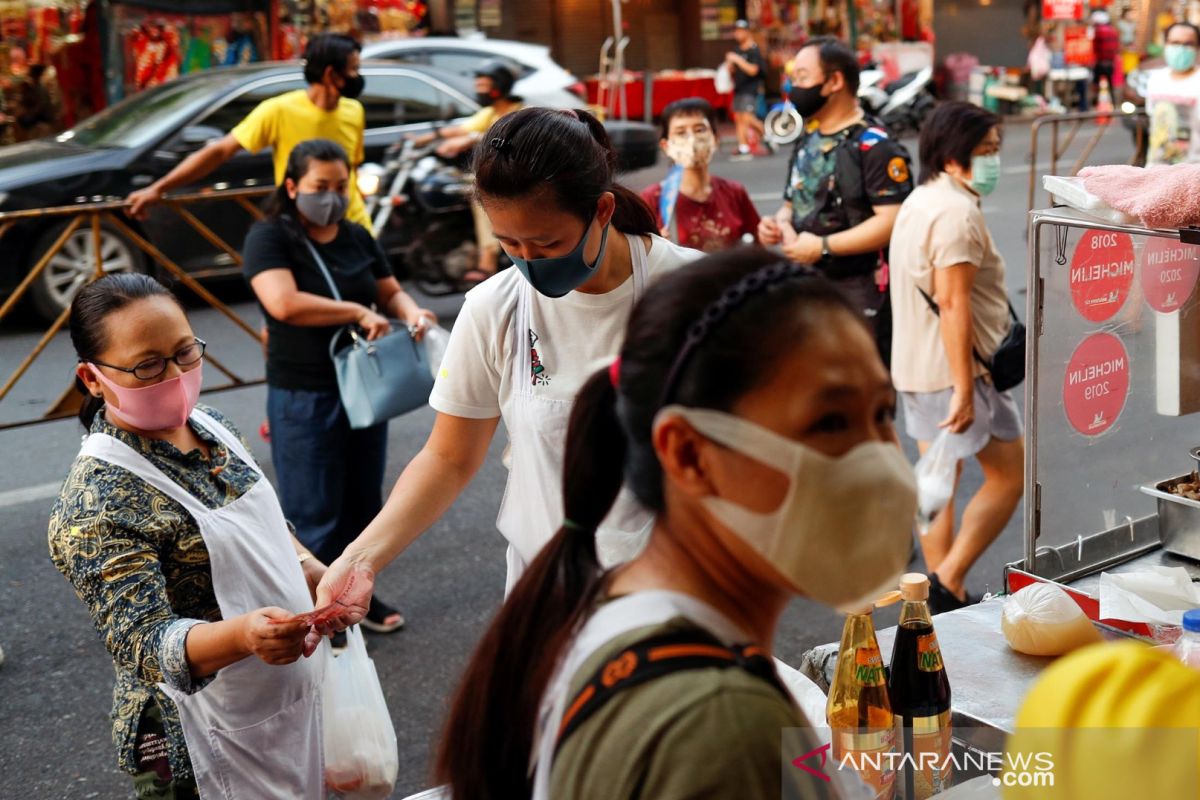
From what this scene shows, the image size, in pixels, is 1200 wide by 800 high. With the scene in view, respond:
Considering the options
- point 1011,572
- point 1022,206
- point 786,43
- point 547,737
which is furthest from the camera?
point 786,43

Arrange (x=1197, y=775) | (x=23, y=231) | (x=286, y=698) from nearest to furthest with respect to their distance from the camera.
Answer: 1. (x=1197, y=775)
2. (x=286, y=698)
3. (x=23, y=231)

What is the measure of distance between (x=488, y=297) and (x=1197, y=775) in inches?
65.1

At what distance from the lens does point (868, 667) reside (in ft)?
6.75

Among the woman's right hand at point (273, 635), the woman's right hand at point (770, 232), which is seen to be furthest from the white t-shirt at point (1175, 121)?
the woman's right hand at point (273, 635)

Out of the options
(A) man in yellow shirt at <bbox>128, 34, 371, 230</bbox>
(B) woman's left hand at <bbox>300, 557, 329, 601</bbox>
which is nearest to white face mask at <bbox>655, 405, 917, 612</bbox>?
(B) woman's left hand at <bbox>300, 557, 329, 601</bbox>

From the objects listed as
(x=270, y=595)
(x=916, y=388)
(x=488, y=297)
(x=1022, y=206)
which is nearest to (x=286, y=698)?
(x=270, y=595)

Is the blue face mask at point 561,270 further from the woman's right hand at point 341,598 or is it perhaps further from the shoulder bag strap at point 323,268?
the shoulder bag strap at point 323,268

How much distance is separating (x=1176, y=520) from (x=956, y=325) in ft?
4.83

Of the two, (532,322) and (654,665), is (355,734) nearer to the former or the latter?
(532,322)

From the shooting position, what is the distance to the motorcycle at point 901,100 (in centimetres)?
1797

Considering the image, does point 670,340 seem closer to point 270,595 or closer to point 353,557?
point 353,557

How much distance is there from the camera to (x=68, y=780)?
3.67 meters

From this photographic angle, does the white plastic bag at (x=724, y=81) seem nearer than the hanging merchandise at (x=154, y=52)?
No

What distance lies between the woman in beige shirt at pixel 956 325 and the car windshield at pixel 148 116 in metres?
6.15
